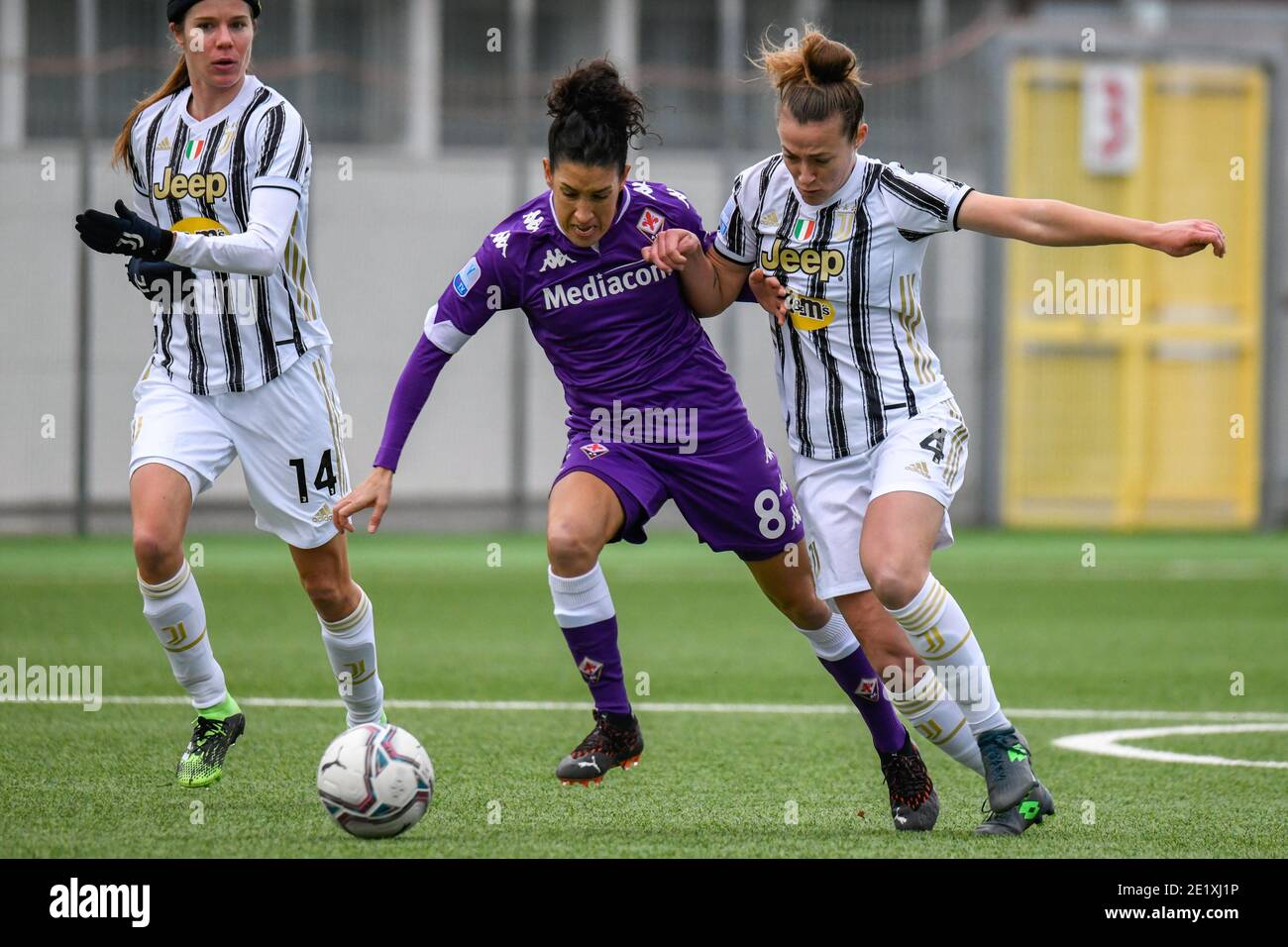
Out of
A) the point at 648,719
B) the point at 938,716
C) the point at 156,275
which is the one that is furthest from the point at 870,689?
the point at 156,275

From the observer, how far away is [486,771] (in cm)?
591

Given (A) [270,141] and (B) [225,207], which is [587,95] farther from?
(B) [225,207]

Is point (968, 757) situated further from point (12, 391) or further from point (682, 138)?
point (682, 138)

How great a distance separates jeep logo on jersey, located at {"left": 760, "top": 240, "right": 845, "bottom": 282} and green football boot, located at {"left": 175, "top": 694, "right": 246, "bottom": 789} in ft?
7.26

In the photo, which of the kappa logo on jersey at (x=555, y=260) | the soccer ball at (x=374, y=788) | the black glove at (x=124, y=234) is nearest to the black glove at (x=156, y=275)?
the black glove at (x=124, y=234)

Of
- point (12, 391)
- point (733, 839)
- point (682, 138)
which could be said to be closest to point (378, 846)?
point (733, 839)

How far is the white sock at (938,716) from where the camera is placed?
5203 mm

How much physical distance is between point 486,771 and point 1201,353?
50.4 ft

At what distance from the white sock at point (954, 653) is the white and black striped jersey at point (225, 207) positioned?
86.0 inches

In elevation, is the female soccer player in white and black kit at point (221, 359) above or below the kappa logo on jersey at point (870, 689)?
above

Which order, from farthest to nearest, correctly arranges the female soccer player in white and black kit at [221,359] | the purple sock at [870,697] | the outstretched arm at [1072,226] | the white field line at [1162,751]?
the white field line at [1162,751] → the female soccer player in white and black kit at [221,359] → the purple sock at [870,697] → the outstretched arm at [1072,226]

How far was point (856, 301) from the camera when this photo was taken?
5270 mm

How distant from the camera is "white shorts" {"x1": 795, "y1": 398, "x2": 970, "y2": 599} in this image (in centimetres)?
516

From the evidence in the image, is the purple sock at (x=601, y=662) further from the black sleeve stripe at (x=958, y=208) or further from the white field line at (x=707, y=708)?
the white field line at (x=707, y=708)
